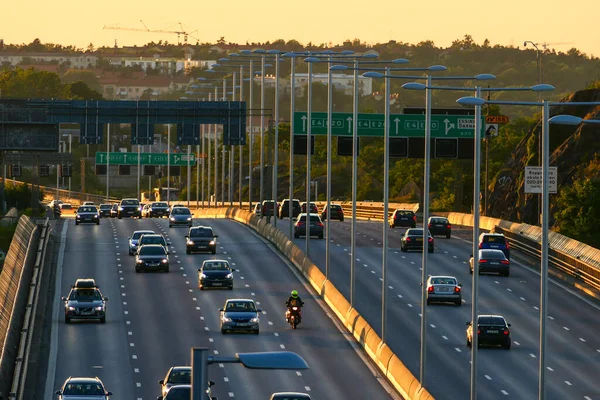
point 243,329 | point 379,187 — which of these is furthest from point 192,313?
point 379,187

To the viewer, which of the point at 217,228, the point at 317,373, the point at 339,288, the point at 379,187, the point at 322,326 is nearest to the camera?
the point at 317,373

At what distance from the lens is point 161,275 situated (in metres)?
79.3

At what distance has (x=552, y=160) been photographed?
431 feet

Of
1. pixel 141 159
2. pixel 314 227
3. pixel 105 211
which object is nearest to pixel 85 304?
pixel 314 227

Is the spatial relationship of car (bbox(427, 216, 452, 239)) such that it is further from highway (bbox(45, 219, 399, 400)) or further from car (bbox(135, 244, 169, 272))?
car (bbox(135, 244, 169, 272))

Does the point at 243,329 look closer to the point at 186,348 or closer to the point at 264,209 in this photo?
the point at 186,348

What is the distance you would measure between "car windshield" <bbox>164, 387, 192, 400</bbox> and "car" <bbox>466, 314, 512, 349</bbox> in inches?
774

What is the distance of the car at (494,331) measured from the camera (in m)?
58.7

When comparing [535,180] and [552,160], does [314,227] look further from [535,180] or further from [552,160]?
[552,160]

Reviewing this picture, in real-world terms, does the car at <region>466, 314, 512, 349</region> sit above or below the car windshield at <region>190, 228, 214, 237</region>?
below

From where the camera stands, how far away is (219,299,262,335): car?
61.2m

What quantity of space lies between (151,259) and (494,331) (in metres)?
26.0

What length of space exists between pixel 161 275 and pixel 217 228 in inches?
1184

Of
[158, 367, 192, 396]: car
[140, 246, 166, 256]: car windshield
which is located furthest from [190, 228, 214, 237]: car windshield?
[158, 367, 192, 396]: car
